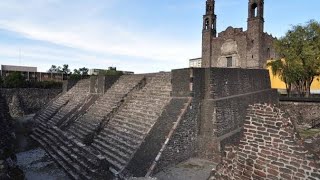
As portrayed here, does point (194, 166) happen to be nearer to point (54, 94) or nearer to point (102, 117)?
point (102, 117)

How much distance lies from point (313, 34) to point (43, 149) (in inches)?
852

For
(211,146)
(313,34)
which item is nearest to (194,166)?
(211,146)

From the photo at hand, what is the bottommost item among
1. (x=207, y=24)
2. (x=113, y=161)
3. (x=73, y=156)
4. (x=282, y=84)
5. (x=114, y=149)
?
(x=113, y=161)

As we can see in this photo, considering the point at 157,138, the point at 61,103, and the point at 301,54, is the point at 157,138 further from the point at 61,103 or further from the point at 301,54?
the point at 301,54

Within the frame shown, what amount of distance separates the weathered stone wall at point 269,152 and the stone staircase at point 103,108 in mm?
9740

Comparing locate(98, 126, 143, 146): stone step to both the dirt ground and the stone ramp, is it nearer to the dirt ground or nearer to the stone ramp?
the stone ramp

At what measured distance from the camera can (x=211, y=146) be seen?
1145 centimetres

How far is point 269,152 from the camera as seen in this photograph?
3.97m

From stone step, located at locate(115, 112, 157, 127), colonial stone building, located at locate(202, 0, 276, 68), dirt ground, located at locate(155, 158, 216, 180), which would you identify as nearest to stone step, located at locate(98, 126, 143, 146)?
stone step, located at locate(115, 112, 157, 127)

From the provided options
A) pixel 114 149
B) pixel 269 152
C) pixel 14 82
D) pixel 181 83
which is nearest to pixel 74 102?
pixel 114 149

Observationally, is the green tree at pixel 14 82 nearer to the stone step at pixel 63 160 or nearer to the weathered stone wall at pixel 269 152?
the stone step at pixel 63 160

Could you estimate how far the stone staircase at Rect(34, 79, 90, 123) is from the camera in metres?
19.8

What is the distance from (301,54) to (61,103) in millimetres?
19323

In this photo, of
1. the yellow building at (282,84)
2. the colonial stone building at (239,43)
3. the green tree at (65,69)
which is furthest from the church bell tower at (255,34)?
the green tree at (65,69)
